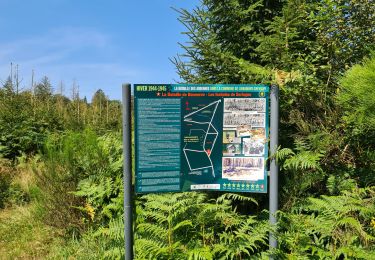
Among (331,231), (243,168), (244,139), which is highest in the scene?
(244,139)

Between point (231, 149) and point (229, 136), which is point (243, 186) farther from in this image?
point (229, 136)

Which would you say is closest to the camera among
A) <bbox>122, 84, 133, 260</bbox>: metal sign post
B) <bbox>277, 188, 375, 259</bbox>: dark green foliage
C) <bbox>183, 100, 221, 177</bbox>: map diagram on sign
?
<bbox>277, 188, 375, 259</bbox>: dark green foliage

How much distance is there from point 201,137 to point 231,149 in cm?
33

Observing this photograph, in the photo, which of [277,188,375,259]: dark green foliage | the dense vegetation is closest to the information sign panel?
the dense vegetation

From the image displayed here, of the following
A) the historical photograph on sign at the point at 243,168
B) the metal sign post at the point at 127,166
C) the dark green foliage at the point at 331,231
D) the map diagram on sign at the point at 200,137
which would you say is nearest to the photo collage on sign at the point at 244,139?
the historical photograph on sign at the point at 243,168

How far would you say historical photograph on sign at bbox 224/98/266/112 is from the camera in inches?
139

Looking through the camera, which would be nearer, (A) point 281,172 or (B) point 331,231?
(B) point 331,231

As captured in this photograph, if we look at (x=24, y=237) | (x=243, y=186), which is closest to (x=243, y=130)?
(x=243, y=186)

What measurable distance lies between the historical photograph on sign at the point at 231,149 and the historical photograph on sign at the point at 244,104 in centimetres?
36

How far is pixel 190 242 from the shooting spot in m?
3.56

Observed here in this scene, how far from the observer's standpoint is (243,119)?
355cm

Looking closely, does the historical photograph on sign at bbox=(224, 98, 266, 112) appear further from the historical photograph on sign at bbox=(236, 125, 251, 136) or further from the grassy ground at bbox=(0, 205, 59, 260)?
the grassy ground at bbox=(0, 205, 59, 260)

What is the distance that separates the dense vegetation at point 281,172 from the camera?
11.0ft

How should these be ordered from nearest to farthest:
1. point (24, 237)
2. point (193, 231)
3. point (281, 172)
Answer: point (193, 231), point (281, 172), point (24, 237)
